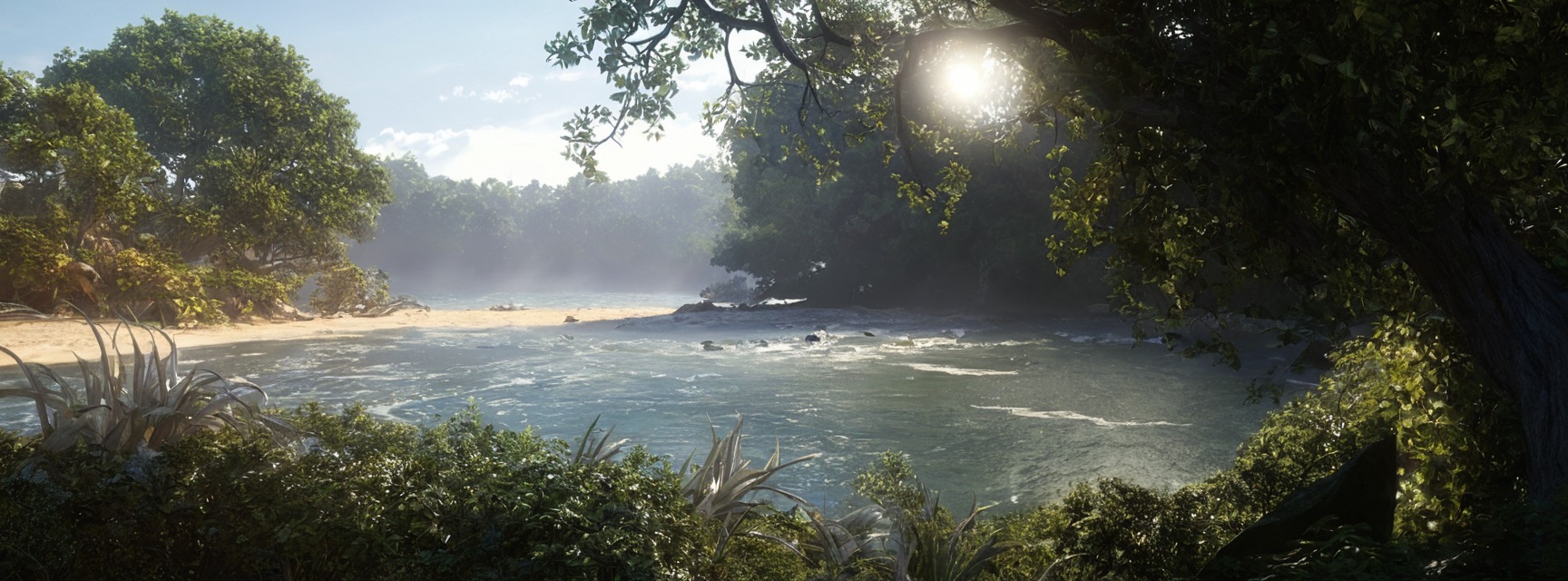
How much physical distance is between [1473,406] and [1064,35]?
8.46 ft

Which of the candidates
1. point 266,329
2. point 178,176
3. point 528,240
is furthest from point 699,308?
point 528,240

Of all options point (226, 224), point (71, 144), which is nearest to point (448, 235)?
point (226, 224)

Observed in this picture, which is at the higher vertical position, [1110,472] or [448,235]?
[448,235]

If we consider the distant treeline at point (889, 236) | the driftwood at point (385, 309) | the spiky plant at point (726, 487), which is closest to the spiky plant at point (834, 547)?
the spiky plant at point (726, 487)

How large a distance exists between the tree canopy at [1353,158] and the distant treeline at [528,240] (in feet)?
291

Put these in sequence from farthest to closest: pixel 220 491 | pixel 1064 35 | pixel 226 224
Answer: pixel 226 224 → pixel 1064 35 → pixel 220 491

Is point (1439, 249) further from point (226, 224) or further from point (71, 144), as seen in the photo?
point (226, 224)

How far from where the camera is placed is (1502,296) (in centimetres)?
389

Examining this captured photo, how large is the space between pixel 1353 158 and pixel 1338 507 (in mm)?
1570

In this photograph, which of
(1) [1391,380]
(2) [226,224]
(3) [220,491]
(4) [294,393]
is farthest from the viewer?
(2) [226,224]

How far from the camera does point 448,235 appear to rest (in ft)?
327

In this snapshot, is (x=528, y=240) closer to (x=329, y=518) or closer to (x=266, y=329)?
(x=266, y=329)

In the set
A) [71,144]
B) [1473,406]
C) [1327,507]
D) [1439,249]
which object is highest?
[71,144]

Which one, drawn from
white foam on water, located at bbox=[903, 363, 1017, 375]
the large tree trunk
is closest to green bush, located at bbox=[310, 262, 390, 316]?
white foam on water, located at bbox=[903, 363, 1017, 375]
